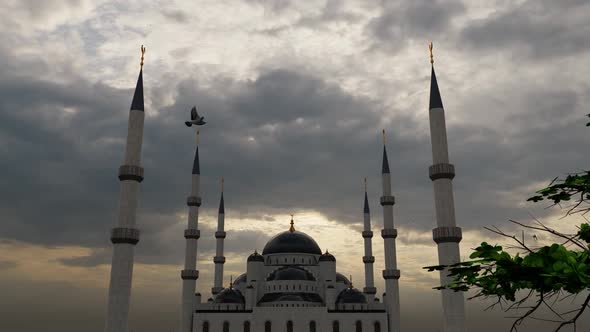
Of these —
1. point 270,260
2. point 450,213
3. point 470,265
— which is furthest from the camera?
point 270,260

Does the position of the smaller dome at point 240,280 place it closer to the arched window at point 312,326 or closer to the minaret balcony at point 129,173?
the arched window at point 312,326

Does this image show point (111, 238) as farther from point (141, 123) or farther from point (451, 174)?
point (451, 174)

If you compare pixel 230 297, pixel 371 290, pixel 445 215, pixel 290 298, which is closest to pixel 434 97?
pixel 445 215

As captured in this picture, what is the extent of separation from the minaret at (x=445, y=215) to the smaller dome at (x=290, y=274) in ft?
95.8

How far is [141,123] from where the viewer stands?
1415 inches

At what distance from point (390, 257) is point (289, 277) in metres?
13.9

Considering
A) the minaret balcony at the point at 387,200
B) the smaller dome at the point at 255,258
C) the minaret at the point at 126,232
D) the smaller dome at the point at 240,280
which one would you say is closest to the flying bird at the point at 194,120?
the minaret at the point at 126,232

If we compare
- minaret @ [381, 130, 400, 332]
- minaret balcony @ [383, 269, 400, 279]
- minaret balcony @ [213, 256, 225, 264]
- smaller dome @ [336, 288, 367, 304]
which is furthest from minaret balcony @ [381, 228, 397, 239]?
minaret balcony @ [213, 256, 225, 264]

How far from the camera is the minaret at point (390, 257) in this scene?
50.9m

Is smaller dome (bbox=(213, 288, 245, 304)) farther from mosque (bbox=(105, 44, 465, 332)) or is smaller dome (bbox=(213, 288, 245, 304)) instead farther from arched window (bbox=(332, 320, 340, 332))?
arched window (bbox=(332, 320, 340, 332))

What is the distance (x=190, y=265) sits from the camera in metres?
53.0

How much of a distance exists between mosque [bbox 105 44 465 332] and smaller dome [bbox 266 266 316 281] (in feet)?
0.39

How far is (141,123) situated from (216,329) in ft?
93.2

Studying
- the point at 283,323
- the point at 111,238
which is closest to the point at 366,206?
the point at 283,323
